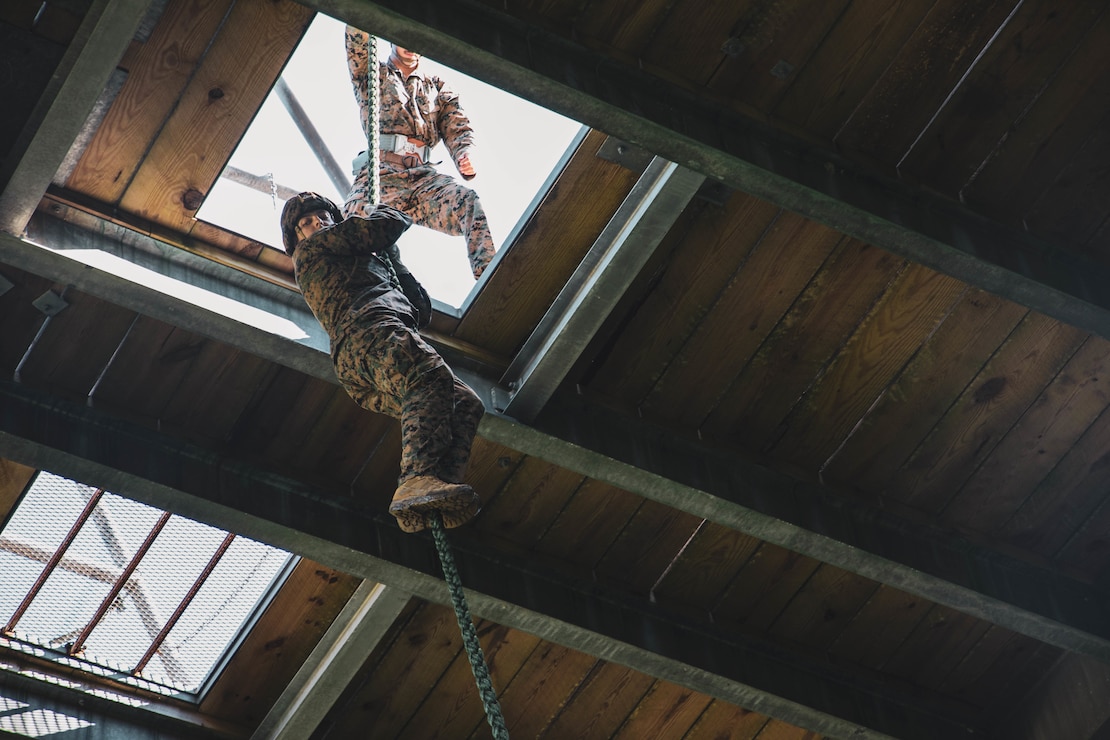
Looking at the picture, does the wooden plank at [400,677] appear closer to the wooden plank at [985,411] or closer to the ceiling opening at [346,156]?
the ceiling opening at [346,156]

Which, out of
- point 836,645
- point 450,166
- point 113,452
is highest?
point 450,166

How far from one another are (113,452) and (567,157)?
208 centimetres

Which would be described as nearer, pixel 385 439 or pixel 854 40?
pixel 854 40

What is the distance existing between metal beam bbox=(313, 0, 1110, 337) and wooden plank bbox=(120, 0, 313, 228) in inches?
28.3

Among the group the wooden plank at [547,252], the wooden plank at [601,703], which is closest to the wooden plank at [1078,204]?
the wooden plank at [547,252]

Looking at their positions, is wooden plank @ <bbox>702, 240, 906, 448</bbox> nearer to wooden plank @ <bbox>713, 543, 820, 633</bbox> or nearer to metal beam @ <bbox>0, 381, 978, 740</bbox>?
wooden plank @ <bbox>713, 543, 820, 633</bbox>

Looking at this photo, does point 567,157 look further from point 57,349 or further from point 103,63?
point 57,349

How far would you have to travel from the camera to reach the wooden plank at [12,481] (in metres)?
6.03

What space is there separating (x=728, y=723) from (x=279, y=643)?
2.16 metres

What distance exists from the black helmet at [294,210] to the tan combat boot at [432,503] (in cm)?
130

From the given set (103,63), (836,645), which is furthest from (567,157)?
(836,645)

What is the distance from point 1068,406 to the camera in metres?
6.31

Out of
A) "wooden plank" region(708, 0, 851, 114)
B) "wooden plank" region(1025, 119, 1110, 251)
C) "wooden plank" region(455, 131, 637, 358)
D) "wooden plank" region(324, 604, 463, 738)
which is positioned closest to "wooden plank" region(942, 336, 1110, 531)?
"wooden plank" region(1025, 119, 1110, 251)

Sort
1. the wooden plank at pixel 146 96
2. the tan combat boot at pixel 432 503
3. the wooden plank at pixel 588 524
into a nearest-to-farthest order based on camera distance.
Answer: the tan combat boot at pixel 432 503
the wooden plank at pixel 146 96
the wooden plank at pixel 588 524
